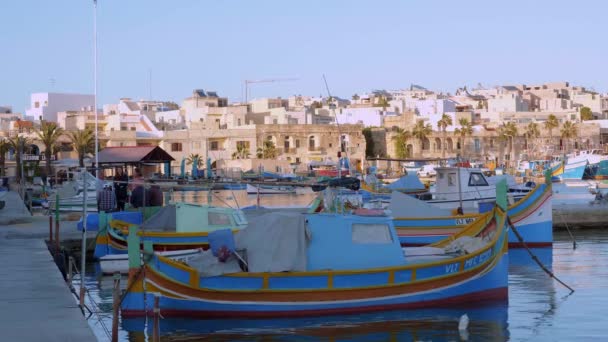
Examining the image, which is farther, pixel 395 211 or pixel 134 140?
pixel 134 140

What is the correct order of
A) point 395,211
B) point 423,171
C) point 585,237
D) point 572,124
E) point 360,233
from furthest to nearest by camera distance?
point 572,124 < point 423,171 < point 585,237 < point 395,211 < point 360,233

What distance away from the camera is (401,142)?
323 ft

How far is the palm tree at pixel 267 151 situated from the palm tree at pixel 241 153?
1045 mm

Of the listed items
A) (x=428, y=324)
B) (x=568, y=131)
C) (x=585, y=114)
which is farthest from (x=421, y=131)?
(x=428, y=324)

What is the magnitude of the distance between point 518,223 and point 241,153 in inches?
2427

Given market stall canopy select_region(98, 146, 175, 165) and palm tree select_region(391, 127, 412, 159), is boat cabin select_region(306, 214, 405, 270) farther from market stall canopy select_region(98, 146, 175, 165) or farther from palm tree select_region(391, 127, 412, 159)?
palm tree select_region(391, 127, 412, 159)

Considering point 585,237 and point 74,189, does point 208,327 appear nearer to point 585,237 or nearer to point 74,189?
point 585,237

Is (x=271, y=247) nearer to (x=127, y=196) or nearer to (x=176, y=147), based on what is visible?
(x=127, y=196)

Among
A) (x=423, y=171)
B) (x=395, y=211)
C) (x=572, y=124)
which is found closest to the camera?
(x=395, y=211)

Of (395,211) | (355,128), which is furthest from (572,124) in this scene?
(395,211)

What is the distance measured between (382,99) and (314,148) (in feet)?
134

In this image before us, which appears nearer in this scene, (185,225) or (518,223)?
(185,225)

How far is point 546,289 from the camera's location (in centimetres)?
2192

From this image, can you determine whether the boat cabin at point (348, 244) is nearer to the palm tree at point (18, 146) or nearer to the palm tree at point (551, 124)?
the palm tree at point (18, 146)
